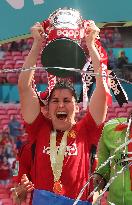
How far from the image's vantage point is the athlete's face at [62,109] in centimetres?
181

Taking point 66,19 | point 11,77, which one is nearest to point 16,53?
point 11,77

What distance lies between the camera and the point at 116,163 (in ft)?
5.69

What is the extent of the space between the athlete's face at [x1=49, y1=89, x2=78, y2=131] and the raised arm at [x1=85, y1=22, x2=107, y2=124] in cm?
7

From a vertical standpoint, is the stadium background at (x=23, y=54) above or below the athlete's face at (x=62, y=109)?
above

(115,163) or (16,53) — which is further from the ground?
(16,53)

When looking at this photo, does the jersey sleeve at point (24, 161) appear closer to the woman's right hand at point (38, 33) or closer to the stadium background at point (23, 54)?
the woman's right hand at point (38, 33)

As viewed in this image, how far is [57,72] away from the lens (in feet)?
5.90

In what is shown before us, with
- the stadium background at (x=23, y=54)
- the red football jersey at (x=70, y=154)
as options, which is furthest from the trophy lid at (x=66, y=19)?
the stadium background at (x=23, y=54)

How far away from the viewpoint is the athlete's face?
1812mm

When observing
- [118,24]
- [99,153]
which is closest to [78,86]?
[118,24]

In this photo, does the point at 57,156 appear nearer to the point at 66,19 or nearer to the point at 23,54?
the point at 66,19

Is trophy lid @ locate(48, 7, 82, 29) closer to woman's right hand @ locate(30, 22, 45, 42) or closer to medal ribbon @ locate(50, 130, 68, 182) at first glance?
woman's right hand @ locate(30, 22, 45, 42)

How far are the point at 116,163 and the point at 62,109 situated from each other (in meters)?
0.25

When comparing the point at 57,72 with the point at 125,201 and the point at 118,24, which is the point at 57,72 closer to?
the point at 125,201
